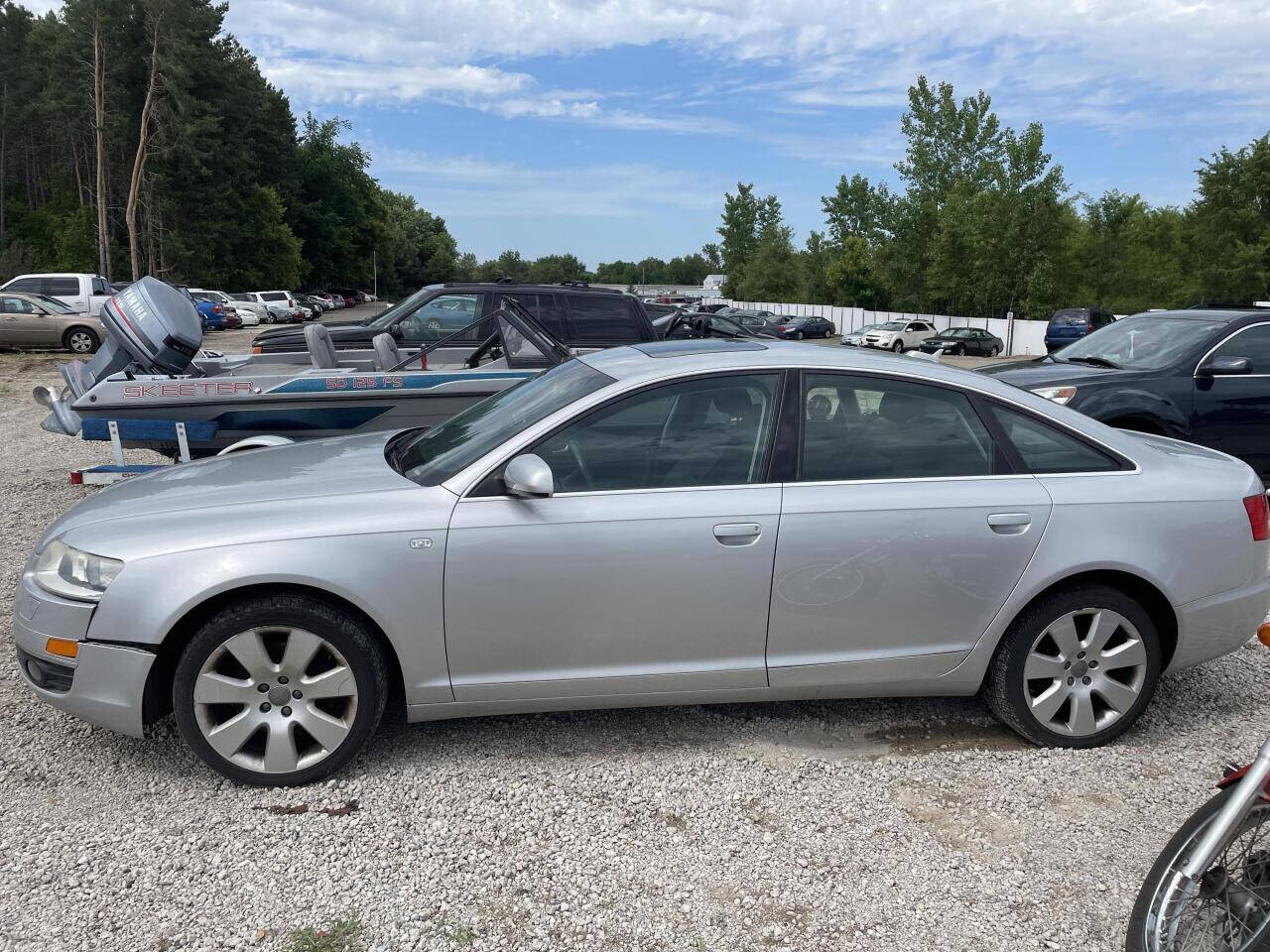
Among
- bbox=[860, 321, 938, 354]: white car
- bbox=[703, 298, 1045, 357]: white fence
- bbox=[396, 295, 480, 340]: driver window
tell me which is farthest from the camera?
bbox=[703, 298, 1045, 357]: white fence

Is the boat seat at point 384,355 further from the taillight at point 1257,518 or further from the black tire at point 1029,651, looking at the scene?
the taillight at point 1257,518

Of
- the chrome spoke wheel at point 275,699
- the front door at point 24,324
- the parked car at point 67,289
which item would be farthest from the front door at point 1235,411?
the parked car at point 67,289

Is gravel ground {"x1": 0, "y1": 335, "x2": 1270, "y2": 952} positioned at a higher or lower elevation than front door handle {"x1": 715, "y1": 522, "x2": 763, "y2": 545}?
lower

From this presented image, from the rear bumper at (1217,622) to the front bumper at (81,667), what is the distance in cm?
388

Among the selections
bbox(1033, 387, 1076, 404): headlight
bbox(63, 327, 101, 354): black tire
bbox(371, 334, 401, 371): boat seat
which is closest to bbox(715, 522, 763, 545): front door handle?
bbox(1033, 387, 1076, 404): headlight

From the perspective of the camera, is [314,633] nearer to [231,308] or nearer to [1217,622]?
[1217,622]

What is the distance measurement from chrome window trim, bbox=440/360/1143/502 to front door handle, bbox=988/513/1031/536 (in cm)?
17

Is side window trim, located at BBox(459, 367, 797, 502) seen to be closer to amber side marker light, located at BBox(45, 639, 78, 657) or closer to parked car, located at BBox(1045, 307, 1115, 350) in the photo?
amber side marker light, located at BBox(45, 639, 78, 657)

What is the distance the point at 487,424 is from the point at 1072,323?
36.7m

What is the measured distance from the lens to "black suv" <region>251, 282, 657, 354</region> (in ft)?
36.1

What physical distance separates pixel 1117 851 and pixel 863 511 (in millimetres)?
1402

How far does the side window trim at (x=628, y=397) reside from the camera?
11.8 feet

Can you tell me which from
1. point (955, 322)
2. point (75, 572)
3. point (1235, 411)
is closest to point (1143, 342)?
point (1235, 411)

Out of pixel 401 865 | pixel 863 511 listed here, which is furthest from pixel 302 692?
pixel 863 511
